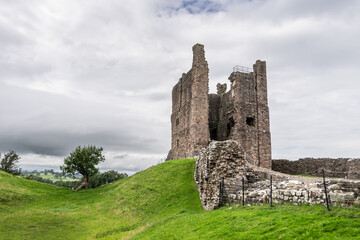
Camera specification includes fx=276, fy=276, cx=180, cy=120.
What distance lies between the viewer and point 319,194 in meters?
12.3

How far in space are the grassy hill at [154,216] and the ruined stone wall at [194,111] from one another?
23.6 feet

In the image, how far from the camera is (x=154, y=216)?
79.9ft

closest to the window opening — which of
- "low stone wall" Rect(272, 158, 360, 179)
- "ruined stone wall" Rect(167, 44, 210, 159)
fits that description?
"ruined stone wall" Rect(167, 44, 210, 159)

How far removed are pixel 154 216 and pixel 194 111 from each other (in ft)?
72.2

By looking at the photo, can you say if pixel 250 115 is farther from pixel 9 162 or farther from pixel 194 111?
pixel 9 162

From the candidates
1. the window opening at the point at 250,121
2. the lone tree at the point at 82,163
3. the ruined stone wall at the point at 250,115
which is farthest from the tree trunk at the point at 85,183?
the window opening at the point at 250,121

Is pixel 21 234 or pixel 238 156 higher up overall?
pixel 238 156

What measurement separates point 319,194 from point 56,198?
36.6 m

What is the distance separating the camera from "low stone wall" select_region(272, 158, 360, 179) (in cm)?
3467

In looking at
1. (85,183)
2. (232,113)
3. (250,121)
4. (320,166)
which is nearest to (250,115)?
(250,121)

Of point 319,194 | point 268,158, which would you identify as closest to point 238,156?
point 319,194

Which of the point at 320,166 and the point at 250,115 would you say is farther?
the point at 250,115

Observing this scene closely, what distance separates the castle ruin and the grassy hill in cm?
849

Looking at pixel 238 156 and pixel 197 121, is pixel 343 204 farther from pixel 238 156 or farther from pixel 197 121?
pixel 197 121
